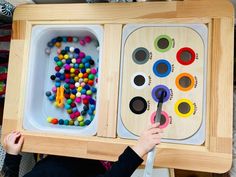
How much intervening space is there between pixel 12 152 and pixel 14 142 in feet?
0.13

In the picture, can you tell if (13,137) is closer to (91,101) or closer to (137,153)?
(91,101)

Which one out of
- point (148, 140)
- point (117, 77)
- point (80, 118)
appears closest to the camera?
point (148, 140)

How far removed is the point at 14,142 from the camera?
91 cm

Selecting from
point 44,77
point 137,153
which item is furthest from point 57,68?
point 137,153

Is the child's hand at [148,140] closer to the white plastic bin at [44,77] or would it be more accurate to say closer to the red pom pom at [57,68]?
the white plastic bin at [44,77]

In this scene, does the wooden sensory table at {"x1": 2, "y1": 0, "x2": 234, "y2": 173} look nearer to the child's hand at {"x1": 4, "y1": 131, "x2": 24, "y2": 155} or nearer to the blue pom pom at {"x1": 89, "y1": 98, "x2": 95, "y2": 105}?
the child's hand at {"x1": 4, "y1": 131, "x2": 24, "y2": 155}

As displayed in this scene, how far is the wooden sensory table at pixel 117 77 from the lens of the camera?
0.80 m

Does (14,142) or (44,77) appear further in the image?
(44,77)

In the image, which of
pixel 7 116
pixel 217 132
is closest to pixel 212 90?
pixel 217 132

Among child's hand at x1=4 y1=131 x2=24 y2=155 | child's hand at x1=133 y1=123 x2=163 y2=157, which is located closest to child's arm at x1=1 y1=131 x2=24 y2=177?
child's hand at x1=4 y1=131 x2=24 y2=155

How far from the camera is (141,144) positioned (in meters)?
0.78

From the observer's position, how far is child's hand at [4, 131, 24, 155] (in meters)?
0.90

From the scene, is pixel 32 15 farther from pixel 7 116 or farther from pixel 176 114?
pixel 176 114

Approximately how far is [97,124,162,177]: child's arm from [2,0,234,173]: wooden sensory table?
0.21 feet
